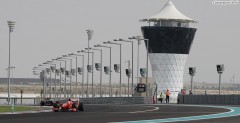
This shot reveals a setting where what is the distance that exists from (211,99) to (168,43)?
9190 cm

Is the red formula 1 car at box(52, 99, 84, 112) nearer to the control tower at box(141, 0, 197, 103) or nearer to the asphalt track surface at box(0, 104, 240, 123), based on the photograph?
the asphalt track surface at box(0, 104, 240, 123)

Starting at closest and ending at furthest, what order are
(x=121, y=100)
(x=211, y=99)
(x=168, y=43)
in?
(x=211, y=99) < (x=121, y=100) < (x=168, y=43)

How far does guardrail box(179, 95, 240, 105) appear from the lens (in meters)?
61.8

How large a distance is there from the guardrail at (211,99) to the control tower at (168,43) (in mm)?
82040

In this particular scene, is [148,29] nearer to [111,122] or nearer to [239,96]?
[239,96]

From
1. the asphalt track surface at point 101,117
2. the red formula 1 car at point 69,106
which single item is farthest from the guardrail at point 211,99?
the asphalt track surface at point 101,117

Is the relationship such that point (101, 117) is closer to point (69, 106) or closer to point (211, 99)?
point (69, 106)

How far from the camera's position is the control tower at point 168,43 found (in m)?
155

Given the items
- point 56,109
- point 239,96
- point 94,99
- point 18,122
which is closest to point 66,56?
point 94,99

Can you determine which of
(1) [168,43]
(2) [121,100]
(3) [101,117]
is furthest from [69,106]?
(1) [168,43]

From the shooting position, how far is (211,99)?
65938mm

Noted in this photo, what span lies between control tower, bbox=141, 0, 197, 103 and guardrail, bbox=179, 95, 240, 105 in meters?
82.0

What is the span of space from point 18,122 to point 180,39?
12887cm

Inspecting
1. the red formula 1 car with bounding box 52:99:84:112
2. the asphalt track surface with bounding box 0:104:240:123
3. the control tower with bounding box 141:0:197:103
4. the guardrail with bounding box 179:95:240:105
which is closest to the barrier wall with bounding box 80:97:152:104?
the guardrail with bounding box 179:95:240:105
